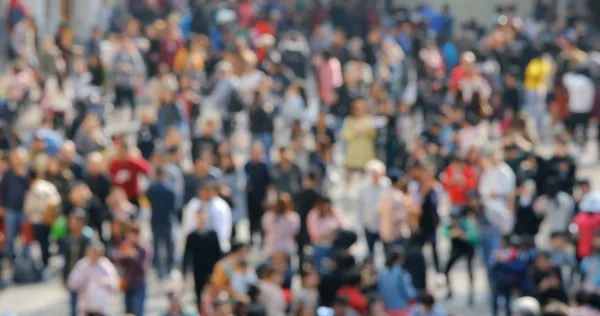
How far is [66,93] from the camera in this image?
29.5 meters

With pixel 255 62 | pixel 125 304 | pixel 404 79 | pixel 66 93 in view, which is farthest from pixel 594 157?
pixel 125 304

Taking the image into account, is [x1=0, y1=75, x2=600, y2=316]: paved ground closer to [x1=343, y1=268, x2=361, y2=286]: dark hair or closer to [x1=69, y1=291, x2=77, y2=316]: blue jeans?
[x1=69, y1=291, x2=77, y2=316]: blue jeans

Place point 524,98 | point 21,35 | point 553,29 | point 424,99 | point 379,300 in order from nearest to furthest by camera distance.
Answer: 1. point 379,300
2. point 424,99
3. point 524,98
4. point 21,35
5. point 553,29


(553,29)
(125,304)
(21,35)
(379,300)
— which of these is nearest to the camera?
(379,300)

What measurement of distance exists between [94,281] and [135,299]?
33.4 inches

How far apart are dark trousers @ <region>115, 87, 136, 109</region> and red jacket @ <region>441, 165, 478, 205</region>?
8.16 m

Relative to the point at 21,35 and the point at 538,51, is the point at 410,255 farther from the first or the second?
the point at 21,35

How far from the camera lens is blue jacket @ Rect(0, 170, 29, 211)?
21797 millimetres

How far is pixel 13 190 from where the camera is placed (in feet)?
71.5

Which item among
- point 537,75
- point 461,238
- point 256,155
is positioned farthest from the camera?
point 537,75

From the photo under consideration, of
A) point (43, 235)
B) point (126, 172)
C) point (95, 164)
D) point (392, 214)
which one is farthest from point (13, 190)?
point (392, 214)

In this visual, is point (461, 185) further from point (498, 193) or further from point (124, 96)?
point (124, 96)

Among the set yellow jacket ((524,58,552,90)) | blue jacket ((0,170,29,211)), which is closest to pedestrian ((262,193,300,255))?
blue jacket ((0,170,29,211))

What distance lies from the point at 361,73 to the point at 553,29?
24.5 feet
